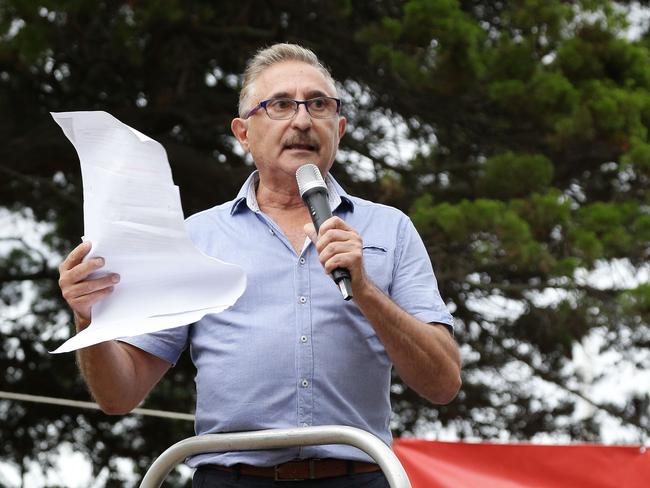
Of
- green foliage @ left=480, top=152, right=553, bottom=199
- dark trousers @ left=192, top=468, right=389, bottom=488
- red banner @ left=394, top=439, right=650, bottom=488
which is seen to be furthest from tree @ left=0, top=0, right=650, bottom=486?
dark trousers @ left=192, top=468, right=389, bottom=488

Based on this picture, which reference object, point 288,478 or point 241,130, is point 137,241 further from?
point 241,130

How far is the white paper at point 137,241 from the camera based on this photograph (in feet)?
6.88

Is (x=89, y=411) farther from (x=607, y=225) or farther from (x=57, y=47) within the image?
(x=607, y=225)

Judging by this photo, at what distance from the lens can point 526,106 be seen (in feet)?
23.9

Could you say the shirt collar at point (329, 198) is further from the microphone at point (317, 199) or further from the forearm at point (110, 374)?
the forearm at point (110, 374)

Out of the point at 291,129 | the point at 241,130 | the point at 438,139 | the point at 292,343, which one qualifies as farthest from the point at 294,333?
the point at 438,139

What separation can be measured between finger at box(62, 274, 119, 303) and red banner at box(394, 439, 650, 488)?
2112 mm

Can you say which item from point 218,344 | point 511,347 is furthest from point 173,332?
point 511,347

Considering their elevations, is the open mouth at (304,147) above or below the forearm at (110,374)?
above

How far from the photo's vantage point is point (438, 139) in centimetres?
841

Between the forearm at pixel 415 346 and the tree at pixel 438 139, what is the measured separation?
14.4 feet

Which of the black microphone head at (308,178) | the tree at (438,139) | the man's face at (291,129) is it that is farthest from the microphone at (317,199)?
the tree at (438,139)

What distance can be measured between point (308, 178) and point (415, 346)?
367mm

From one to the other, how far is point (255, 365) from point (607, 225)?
5094mm
